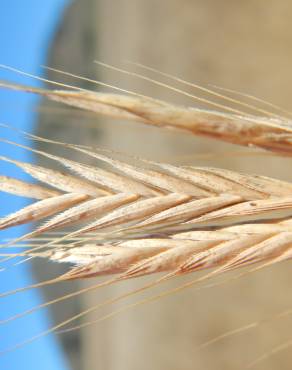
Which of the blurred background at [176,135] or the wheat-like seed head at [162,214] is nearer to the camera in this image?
the wheat-like seed head at [162,214]

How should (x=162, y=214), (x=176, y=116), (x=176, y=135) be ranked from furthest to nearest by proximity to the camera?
(x=176, y=135) < (x=162, y=214) < (x=176, y=116)

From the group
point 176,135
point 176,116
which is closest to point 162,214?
point 176,116

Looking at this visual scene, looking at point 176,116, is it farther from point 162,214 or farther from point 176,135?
point 176,135

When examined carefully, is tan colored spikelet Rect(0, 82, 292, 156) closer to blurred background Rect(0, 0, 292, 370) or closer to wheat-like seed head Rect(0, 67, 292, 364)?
wheat-like seed head Rect(0, 67, 292, 364)

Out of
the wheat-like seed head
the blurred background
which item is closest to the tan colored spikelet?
the wheat-like seed head

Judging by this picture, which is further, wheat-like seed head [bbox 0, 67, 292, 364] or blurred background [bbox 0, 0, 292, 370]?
blurred background [bbox 0, 0, 292, 370]

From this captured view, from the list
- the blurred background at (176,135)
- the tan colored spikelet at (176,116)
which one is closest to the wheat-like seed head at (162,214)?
the tan colored spikelet at (176,116)

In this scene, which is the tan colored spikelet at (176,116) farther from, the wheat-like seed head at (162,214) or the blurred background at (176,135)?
the blurred background at (176,135)

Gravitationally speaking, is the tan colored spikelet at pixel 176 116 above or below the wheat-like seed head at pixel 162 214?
above

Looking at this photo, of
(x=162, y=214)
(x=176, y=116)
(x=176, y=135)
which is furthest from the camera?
(x=176, y=135)

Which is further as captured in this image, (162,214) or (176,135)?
(176,135)

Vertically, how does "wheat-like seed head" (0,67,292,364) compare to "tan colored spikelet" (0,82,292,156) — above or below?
below

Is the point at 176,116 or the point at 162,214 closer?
the point at 176,116
